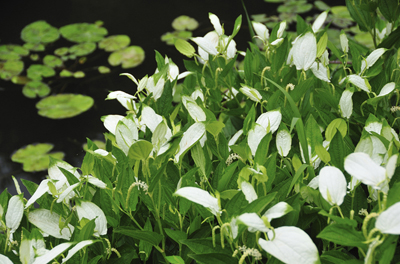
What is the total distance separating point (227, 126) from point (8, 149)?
1734 mm

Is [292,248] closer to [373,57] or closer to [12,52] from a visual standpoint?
[373,57]

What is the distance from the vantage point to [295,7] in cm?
313

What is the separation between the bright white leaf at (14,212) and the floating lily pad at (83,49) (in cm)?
241

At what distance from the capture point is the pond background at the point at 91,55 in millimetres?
2139

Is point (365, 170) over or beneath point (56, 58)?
over

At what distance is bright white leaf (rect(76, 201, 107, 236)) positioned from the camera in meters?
0.48

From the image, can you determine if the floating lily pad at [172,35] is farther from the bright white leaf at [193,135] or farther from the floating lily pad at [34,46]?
the bright white leaf at [193,135]

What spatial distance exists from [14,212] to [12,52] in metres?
2.62

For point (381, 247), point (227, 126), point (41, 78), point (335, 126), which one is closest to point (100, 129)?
point (41, 78)

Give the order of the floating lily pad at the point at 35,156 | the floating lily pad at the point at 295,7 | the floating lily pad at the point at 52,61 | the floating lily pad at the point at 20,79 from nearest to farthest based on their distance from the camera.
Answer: the floating lily pad at the point at 35,156 → the floating lily pad at the point at 20,79 → the floating lily pad at the point at 52,61 → the floating lily pad at the point at 295,7

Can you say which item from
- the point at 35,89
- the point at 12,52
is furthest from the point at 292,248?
the point at 12,52

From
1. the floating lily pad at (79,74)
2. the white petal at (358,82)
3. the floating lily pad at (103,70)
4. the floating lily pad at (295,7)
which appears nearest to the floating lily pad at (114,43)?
the floating lily pad at (103,70)

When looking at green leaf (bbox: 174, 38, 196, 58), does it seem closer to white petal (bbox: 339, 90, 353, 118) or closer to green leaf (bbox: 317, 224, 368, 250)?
white petal (bbox: 339, 90, 353, 118)

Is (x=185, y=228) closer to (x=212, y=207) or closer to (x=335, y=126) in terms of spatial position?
(x=212, y=207)
